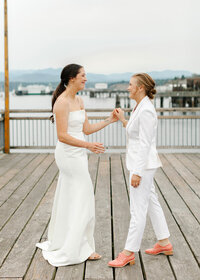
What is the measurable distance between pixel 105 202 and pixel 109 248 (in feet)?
4.90

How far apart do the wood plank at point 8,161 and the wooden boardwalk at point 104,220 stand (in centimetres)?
2

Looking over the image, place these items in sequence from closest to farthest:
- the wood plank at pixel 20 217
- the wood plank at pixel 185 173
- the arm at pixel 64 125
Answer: the arm at pixel 64 125, the wood plank at pixel 20 217, the wood plank at pixel 185 173

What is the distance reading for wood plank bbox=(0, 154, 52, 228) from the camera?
4696mm

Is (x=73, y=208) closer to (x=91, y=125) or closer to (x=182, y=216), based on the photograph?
(x=91, y=125)

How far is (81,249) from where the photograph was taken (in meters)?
3.38

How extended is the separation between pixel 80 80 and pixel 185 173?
13.4 ft

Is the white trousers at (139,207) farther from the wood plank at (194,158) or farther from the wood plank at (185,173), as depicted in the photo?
the wood plank at (194,158)

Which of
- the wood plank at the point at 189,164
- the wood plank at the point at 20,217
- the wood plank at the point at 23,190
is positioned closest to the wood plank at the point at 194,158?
the wood plank at the point at 189,164

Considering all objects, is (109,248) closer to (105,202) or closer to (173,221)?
(173,221)

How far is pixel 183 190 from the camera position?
5746 mm

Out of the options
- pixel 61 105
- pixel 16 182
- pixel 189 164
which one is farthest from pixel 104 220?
pixel 189 164

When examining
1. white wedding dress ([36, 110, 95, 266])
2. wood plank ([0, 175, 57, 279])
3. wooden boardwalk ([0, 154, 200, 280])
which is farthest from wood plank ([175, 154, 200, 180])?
white wedding dress ([36, 110, 95, 266])

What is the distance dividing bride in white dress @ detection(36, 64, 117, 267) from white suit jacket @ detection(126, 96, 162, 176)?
0.93 ft

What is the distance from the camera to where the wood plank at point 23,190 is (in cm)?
470
